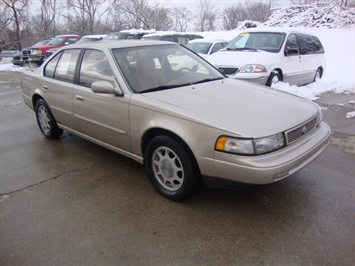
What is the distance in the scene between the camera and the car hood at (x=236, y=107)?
2682 mm

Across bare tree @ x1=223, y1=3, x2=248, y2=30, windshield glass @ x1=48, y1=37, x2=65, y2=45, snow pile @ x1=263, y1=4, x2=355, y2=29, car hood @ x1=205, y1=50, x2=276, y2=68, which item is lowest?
car hood @ x1=205, y1=50, x2=276, y2=68

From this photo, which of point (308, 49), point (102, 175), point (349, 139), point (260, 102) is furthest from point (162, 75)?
point (308, 49)

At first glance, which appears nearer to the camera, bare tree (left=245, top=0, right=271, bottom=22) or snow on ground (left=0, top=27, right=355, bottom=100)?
snow on ground (left=0, top=27, right=355, bottom=100)

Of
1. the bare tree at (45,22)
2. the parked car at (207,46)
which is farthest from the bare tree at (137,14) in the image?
the parked car at (207,46)

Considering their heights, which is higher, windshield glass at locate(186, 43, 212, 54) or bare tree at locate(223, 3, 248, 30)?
bare tree at locate(223, 3, 248, 30)

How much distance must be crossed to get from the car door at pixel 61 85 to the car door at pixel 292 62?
208 inches

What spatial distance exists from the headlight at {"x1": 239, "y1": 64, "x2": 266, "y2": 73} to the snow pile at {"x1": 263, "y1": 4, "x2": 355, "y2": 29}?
67.0 ft

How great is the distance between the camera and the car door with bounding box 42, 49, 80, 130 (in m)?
4.19

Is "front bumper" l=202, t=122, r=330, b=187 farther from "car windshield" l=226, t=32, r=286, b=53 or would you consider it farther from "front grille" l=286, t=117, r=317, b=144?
"car windshield" l=226, t=32, r=286, b=53

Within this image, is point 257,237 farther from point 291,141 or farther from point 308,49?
point 308,49

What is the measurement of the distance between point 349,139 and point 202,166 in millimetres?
3230

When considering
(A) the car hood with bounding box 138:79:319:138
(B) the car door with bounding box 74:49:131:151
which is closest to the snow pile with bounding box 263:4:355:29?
(A) the car hood with bounding box 138:79:319:138

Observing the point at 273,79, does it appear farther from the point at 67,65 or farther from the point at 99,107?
the point at 99,107

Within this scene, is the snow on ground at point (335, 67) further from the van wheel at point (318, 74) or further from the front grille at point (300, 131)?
the front grille at point (300, 131)
